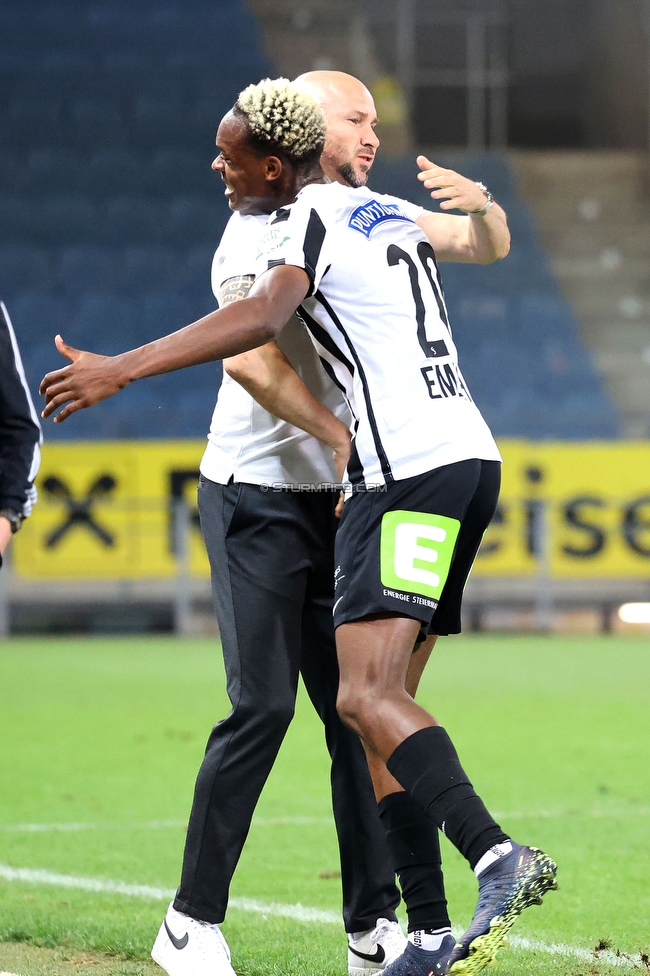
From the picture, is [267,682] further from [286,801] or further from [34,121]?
[34,121]

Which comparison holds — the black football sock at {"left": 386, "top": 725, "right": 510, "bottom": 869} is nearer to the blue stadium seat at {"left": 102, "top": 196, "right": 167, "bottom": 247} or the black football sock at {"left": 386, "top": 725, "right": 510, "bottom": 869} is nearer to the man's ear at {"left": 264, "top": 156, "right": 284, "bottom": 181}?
the man's ear at {"left": 264, "top": 156, "right": 284, "bottom": 181}

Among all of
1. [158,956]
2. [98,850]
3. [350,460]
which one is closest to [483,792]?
[98,850]

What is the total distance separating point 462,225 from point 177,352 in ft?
3.61

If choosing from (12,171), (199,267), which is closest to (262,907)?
(199,267)

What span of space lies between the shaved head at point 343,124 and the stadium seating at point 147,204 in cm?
1416

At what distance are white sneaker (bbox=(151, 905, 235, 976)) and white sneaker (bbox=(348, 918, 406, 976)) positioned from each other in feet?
1.06

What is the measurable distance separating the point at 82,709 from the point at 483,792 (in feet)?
12.9

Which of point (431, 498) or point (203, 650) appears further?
point (203, 650)

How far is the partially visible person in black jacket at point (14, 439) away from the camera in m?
3.77

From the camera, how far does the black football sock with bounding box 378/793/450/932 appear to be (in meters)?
3.08

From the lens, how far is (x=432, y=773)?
2.84 m

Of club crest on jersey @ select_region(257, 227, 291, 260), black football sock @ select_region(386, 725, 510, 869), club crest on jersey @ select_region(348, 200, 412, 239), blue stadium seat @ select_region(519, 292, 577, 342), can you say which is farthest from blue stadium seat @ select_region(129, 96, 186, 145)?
black football sock @ select_region(386, 725, 510, 869)

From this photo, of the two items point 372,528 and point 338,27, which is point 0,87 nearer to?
point 338,27

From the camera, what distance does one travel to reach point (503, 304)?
63.9 ft
